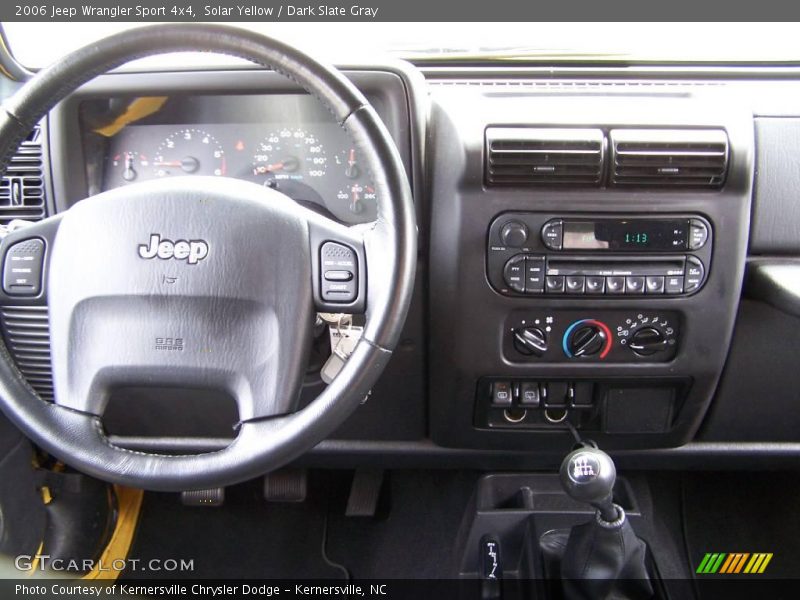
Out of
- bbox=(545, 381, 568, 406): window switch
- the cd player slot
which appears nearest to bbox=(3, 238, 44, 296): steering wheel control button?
the cd player slot

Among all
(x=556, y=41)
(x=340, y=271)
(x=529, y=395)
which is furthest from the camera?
(x=556, y=41)

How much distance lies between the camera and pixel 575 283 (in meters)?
1.17

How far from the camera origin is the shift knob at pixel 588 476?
1.09m

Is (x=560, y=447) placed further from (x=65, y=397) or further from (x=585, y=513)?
(x=65, y=397)

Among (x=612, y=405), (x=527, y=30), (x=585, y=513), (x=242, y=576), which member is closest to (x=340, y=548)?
(x=242, y=576)

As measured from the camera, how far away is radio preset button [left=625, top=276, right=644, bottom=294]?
1173mm

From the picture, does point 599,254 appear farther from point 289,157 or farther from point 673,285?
point 289,157

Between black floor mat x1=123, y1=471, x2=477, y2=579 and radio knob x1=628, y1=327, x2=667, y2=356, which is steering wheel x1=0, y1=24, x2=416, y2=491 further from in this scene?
black floor mat x1=123, y1=471, x2=477, y2=579

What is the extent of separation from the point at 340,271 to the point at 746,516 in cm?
140

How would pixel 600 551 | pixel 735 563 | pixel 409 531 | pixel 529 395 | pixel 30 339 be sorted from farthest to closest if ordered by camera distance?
pixel 409 531
pixel 735 563
pixel 529 395
pixel 600 551
pixel 30 339

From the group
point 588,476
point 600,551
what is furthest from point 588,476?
point 600,551

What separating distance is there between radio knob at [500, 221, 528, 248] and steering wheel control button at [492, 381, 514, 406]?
1.02 ft

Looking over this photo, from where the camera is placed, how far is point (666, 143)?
1.10 metres

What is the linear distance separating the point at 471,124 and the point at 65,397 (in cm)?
76
